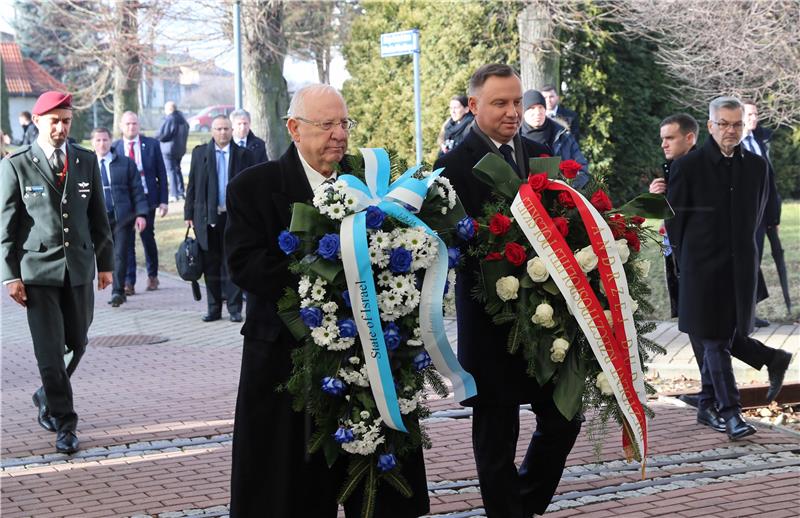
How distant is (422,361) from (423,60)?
60.8 ft

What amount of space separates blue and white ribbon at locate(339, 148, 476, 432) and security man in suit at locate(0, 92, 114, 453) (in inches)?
139

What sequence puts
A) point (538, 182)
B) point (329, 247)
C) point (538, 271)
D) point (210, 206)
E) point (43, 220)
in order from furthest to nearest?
point (210, 206), point (43, 220), point (538, 182), point (538, 271), point (329, 247)

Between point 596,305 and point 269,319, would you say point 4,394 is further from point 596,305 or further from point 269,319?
point 596,305

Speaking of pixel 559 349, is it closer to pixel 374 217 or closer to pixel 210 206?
pixel 374 217

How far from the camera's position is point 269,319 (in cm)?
475

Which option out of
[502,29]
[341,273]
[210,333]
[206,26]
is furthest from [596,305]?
[206,26]

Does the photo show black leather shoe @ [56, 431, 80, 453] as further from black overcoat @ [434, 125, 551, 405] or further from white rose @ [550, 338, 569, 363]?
white rose @ [550, 338, 569, 363]

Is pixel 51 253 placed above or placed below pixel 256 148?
below

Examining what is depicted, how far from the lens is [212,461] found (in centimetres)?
723

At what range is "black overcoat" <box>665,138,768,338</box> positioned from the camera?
296 inches

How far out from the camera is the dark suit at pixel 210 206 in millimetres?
12711

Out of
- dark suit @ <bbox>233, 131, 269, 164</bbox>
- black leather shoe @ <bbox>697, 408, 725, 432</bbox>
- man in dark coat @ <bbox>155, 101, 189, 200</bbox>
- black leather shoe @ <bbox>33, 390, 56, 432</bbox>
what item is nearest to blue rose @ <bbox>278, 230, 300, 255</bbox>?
black leather shoe @ <bbox>697, 408, 725, 432</bbox>

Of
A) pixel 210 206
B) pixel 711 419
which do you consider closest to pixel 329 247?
pixel 711 419

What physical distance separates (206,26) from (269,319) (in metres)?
19.5
